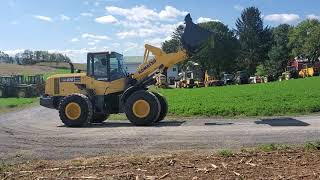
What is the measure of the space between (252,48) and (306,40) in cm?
1530

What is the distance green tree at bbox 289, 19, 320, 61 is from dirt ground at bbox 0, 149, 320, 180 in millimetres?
109335

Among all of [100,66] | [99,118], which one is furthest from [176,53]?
[99,118]

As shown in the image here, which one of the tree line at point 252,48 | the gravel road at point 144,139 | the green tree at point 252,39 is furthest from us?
the green tree at point 252,39

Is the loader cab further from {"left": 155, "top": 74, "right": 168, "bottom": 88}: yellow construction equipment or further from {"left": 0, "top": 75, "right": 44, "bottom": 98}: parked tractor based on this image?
{"left": 0, "top": 75, "right": 44, "bottom": 98}: parked tractor

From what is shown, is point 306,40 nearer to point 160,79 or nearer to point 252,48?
point 252,48

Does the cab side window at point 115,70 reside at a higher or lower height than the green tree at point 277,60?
lower

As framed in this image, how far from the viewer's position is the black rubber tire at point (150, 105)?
19.1 metres

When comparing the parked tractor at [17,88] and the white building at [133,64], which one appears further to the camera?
the parked tractor at [17,88]

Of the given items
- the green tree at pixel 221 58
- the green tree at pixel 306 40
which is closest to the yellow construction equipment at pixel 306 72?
the green tree at pixel 221 58

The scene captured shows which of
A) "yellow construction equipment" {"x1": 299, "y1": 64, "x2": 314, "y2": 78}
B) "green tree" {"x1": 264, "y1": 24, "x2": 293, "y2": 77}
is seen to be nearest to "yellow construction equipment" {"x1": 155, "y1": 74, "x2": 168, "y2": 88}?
"yellow construction equipment" {"x1": 299, "y1": 64, "x2": 314, "y2": 78}

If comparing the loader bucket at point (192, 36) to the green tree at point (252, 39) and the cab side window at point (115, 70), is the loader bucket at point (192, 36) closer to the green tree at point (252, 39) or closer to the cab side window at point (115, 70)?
the cab side window at point (115, 70)

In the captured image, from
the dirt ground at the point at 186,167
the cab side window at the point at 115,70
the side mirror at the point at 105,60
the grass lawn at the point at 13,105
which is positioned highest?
the side mirror at the point at 105,60

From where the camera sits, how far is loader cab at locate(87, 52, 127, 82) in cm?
2030

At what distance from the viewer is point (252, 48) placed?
378 feet
